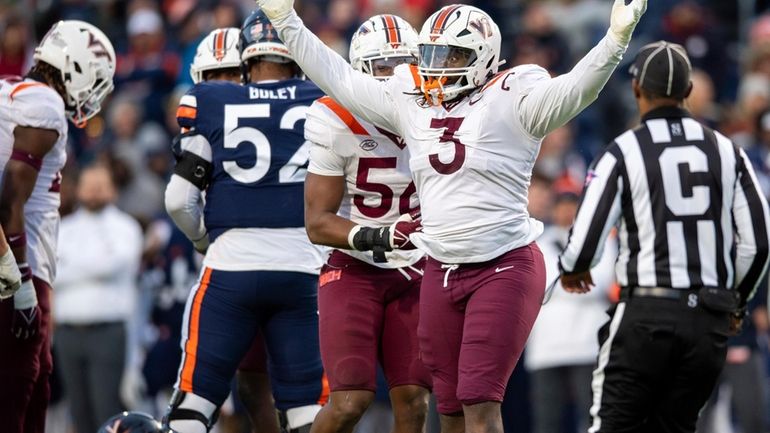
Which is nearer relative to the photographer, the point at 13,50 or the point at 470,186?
the point at 470,186

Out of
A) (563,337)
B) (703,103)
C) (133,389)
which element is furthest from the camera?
(703,103)

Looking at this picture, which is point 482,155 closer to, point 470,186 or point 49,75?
point 470,186

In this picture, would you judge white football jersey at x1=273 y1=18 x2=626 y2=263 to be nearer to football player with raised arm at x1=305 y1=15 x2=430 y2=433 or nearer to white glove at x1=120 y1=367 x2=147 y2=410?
football player with raised arm at x1=305 y1=15 x2=430 y2=433

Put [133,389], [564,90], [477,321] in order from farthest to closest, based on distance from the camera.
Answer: [133,389]
[477,321]
[564,90]

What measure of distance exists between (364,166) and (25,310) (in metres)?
1.75

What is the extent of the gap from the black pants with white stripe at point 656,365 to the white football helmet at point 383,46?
1518 mm

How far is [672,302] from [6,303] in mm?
3063

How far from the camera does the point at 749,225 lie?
633cm

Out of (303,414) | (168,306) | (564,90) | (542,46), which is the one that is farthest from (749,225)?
(542,46)

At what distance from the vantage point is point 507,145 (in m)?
5.54

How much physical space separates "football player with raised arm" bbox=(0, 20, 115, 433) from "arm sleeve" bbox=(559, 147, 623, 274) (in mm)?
2490

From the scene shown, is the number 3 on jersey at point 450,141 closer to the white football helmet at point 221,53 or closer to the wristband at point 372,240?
the wristband at point 372,240

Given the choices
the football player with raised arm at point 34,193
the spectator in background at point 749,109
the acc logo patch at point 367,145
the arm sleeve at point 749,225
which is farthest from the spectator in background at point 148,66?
the arm sleeve at point 749,225

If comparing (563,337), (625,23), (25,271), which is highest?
(625,23)
